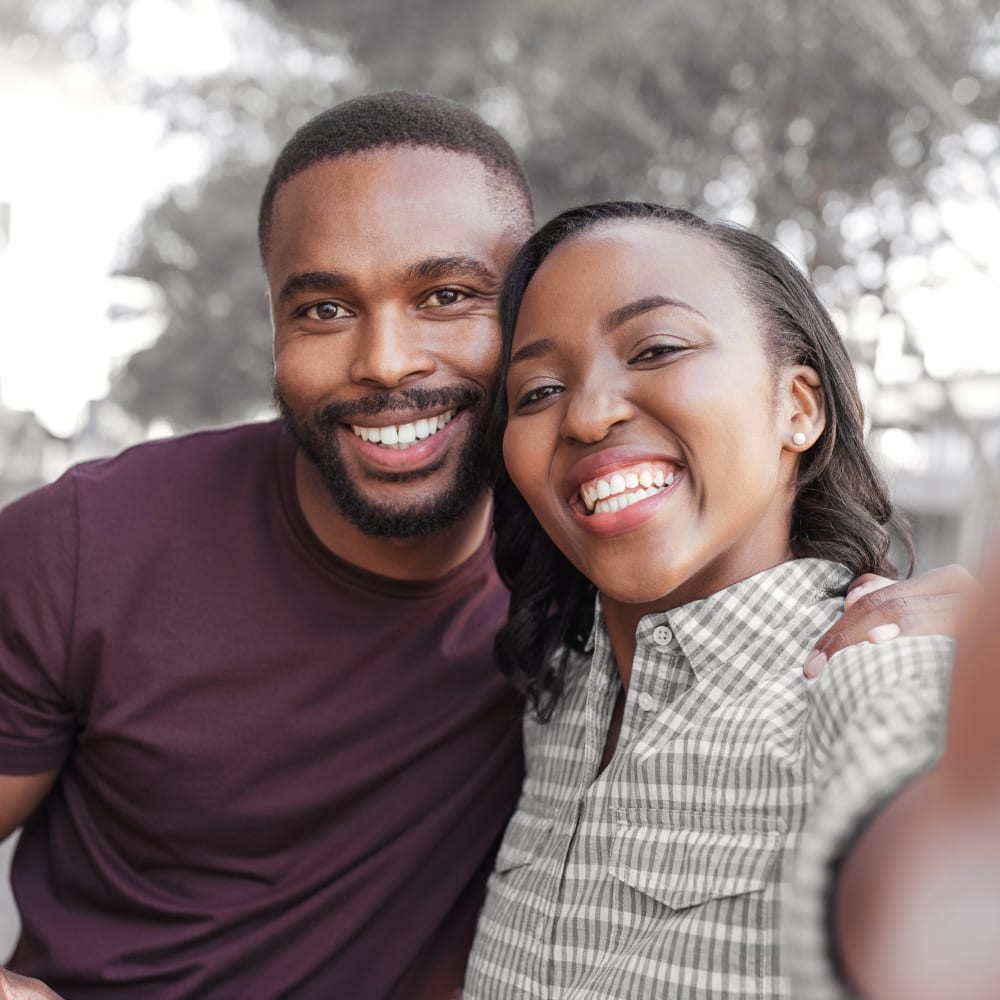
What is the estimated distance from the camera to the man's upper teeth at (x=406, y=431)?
240 cm

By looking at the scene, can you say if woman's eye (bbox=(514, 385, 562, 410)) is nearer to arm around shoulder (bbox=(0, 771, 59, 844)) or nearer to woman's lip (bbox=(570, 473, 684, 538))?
woman's lip (bbox=(570, 473, 684, 538))

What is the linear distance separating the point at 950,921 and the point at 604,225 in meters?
1.28

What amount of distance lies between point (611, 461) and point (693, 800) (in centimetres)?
47

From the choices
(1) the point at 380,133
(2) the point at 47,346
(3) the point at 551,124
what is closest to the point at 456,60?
(3) the point at 551,124

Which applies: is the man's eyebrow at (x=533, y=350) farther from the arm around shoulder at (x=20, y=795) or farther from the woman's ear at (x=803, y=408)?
the arm around shoulder at (x=20, y=795)

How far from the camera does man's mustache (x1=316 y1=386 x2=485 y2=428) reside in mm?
2359

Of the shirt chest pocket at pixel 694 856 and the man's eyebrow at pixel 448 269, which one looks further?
the man's eyebrow at pixel 448 269

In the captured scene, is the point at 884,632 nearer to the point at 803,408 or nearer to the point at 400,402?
the point at 803,408

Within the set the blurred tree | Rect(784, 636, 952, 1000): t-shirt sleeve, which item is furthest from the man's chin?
the blurred tree

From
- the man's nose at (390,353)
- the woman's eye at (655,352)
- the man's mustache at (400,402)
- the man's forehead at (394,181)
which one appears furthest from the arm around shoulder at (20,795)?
the woman's eye at (655,352)

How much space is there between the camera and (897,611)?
1526mm

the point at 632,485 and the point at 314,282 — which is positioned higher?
the point at 314,282

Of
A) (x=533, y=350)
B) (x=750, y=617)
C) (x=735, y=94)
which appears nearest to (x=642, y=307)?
(x=533, y=350)

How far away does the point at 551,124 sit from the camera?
9836 millimetres
